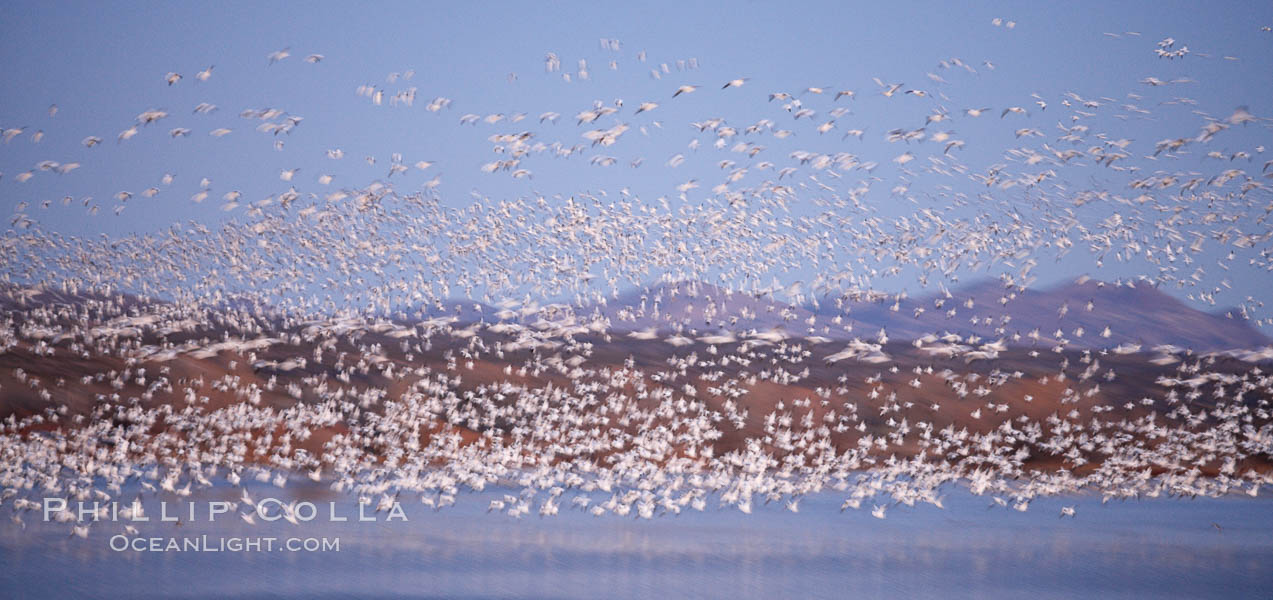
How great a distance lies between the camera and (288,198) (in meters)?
36.3

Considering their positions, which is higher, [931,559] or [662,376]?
[662,376]

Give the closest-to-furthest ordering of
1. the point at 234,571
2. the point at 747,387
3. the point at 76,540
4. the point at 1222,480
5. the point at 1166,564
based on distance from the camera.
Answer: the point at 234,571 < the point at 76,540 < the point at 1166,564 < the point at 1222,480 < the point at 747,387

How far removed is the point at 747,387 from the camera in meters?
53.2

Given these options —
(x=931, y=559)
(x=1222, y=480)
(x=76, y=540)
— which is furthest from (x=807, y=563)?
(x=1222, y=480)

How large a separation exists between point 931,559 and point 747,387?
87.6 ft

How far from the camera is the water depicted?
20547 millimetres

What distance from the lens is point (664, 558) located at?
24562 millimetres

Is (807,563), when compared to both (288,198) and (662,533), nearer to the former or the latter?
(662,533)

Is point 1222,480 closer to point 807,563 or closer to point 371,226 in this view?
point 807,563

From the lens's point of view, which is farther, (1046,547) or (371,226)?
(371,226)

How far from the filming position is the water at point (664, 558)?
20547 mm

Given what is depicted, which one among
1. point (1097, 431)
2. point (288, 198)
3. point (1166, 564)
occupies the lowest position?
point (1166, 564)

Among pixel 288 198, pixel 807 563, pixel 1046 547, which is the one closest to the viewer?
pixel 807 563

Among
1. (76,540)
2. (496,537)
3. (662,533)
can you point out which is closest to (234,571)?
(76,540)
